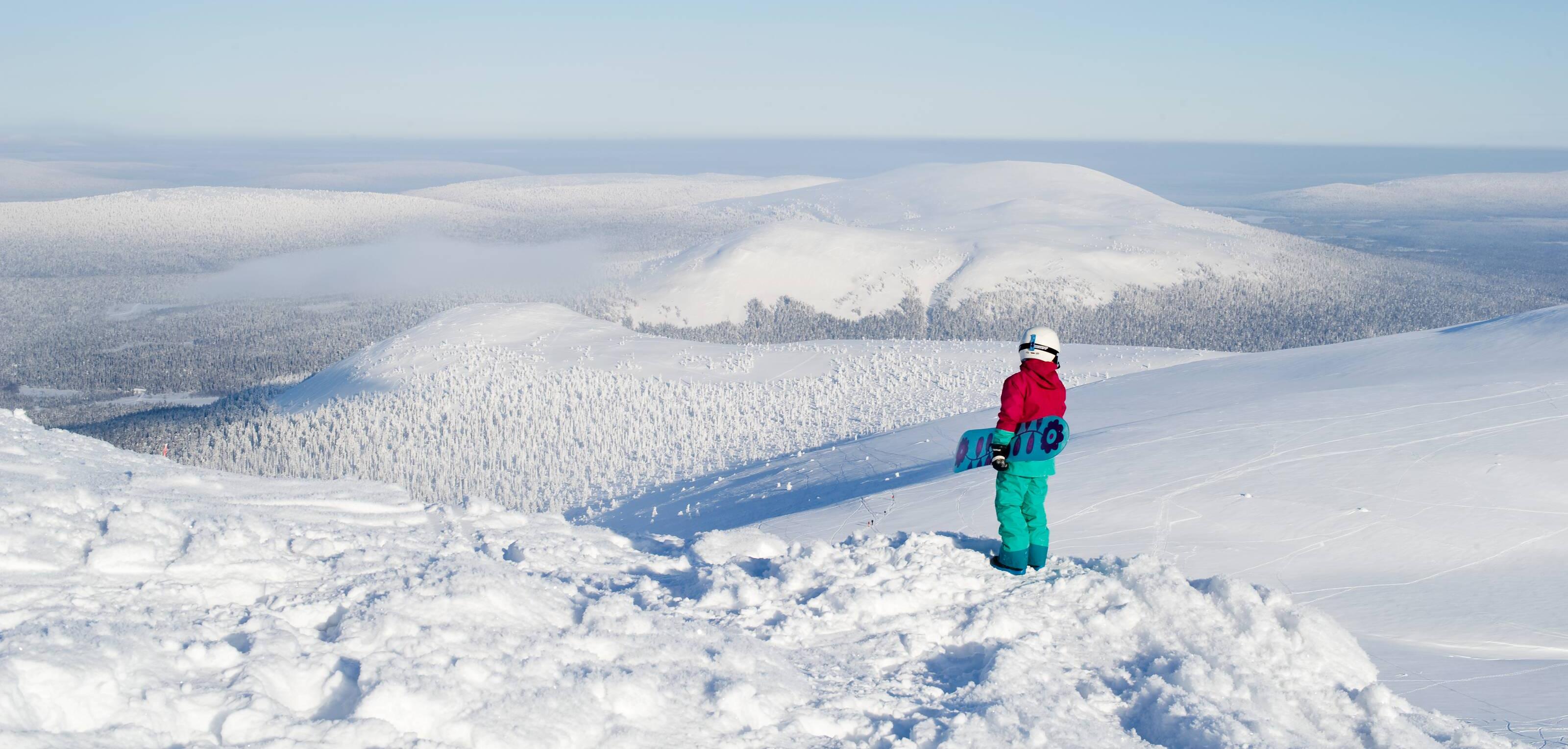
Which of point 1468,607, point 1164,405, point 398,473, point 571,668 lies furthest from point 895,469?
point 398,473

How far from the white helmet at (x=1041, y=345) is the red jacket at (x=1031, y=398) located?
5 cm

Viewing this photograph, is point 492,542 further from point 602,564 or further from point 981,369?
point 981,369

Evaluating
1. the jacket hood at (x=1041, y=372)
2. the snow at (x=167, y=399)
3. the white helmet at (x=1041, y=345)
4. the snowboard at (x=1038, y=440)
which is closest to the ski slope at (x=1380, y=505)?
the snowboard at (x=1038, y=440)

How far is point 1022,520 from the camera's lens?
28.9 ft

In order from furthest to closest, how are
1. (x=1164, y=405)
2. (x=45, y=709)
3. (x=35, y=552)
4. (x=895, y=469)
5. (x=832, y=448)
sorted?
1. (x=832, y=448)
2. (x=895, y=469)
3. (x=1164, y=405)
4. (x=35, y=552)
5. (x=45, y=709)

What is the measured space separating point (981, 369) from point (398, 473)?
147 feet

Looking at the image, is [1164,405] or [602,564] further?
[1164,405]

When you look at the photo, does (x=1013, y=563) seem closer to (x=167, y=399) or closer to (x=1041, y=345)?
(x=1041, y=345)

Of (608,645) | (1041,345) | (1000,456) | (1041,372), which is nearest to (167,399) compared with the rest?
(1000,456)

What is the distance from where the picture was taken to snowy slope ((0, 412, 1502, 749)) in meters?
4.98

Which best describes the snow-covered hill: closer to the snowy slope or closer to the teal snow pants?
the teal snow pants

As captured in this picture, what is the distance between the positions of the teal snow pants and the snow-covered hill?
47.0 m

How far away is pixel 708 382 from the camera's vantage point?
85.7 m

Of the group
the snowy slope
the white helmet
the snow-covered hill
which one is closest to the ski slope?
the snowy slope
